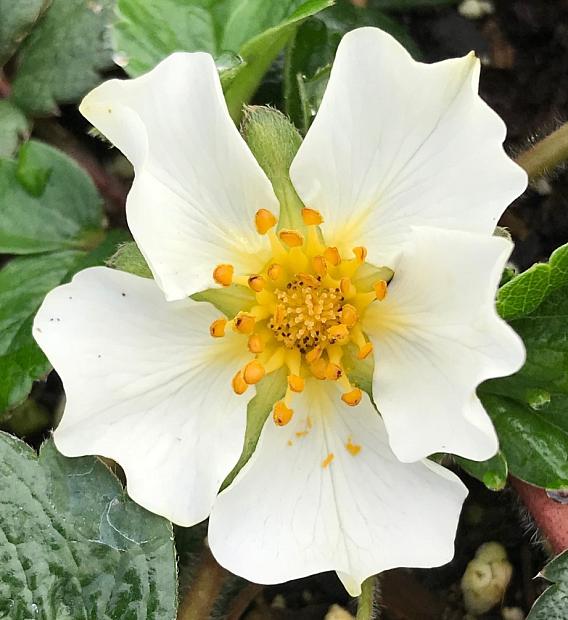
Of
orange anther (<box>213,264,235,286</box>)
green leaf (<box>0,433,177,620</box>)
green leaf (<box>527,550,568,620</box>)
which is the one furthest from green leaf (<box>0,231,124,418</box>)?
green leaf (<box>527,550,568,620</box>)

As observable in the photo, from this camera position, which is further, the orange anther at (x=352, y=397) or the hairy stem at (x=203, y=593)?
the hairy stem at (x=203, y=593)

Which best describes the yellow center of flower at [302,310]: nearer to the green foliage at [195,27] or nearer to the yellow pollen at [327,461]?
the yellow pollen at [327,461]

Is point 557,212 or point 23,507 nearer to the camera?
point 23,507

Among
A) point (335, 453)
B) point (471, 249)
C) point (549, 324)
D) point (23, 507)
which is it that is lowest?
point (23, 507)

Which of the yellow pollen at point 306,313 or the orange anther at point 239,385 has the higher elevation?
the yellow pollen at point 306,313

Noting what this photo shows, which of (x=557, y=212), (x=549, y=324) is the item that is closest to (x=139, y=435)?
(x=549, y=324)

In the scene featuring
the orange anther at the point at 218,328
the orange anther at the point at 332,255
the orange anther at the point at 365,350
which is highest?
the orange anther at the point at 332,255

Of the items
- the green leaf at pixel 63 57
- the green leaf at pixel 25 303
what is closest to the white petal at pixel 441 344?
the green leaf at pixel 25 303

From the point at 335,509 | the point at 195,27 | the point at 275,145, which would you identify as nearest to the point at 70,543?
the point at 335,509

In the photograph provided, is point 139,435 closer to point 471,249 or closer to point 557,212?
point 471,249
